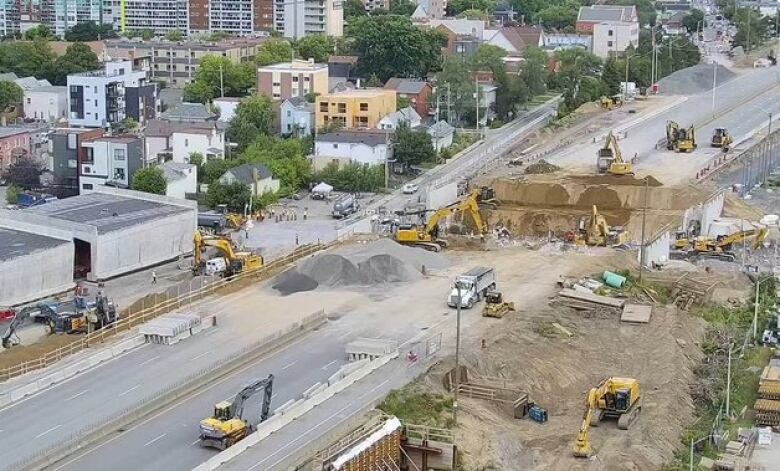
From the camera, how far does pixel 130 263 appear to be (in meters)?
24.9

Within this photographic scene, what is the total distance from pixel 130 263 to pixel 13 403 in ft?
29.4

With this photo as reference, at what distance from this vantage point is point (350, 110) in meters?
39.8

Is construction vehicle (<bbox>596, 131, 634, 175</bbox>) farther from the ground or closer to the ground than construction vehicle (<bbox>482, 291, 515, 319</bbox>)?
farther from the ground

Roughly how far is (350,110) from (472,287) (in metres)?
19.6

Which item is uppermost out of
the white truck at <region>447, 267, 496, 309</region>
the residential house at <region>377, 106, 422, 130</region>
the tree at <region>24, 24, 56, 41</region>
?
the tree at <region>24, 24, 56, 41</region>

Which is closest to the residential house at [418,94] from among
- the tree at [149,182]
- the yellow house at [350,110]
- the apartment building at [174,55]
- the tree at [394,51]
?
the yellow house at [350,110]

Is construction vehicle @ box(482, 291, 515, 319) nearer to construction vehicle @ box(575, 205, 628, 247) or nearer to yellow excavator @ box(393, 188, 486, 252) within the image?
yellow excavator @ box(393, 188, 486, 252)

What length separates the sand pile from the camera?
22.0 m

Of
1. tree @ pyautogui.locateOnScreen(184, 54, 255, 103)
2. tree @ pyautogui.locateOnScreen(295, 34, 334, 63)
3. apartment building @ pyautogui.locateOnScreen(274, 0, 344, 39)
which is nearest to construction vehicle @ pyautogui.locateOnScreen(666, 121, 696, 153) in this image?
tree @ pyautogui.locateOnScreen(184, 54, 255, 103)

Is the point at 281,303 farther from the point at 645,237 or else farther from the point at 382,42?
the point at 382,42

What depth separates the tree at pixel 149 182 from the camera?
30.8 meters

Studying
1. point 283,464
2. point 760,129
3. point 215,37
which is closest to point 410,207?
point 760,129

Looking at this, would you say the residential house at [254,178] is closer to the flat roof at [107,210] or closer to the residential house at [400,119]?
the flat roof at [107,210]

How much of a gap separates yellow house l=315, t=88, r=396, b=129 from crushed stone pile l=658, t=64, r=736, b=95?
12276 mm
